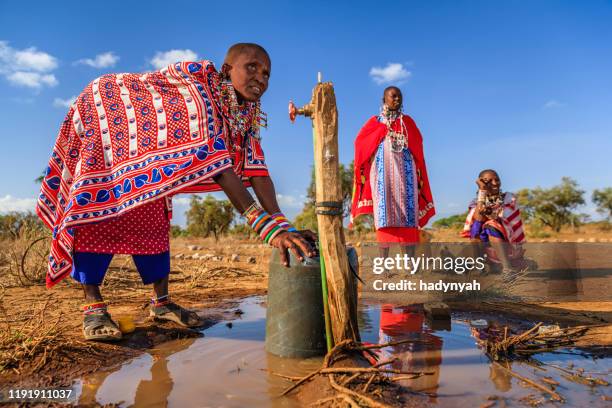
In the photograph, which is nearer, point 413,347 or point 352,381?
point 352,381

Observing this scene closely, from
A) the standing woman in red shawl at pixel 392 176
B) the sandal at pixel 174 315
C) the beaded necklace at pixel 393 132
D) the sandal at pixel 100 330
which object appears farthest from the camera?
the beaded necklace at pixel 393 132

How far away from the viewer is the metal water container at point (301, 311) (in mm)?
2797

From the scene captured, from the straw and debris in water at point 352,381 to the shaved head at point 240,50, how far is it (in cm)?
198

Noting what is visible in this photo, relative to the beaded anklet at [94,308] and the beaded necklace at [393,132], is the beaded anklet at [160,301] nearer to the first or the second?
the beaded anklet at [94,308]

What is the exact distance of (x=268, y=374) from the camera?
255 centimetres

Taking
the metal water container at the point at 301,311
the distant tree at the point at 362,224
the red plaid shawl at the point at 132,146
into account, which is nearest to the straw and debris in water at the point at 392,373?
the metal water container at the point at 301,311

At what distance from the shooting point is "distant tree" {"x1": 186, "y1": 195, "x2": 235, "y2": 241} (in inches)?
780

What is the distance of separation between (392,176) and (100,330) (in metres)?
4.11

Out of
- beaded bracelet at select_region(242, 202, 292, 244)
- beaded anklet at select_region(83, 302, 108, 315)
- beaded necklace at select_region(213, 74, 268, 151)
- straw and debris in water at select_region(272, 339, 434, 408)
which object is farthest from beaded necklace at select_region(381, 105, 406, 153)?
beaded anklet at select_region(83, 302, 108, 315)

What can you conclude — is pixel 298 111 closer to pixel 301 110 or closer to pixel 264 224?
pixel 301 110

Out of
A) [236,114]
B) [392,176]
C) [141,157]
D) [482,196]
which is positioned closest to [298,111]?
[236,114]

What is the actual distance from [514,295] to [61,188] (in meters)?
4.63

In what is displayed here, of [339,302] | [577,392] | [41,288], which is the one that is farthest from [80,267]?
[577,392]

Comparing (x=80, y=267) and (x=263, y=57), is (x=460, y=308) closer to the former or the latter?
(x=263, y=57)
